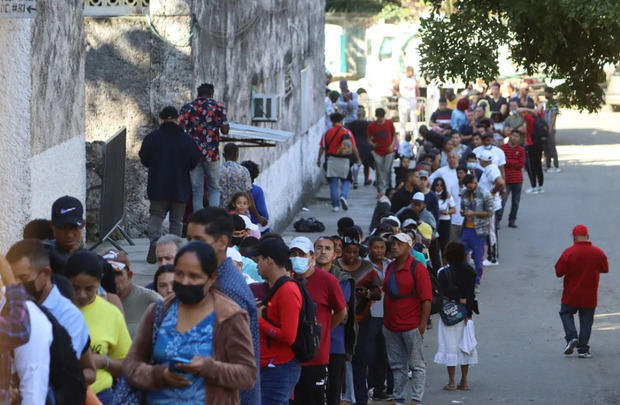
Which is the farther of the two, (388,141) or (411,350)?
(388,141)

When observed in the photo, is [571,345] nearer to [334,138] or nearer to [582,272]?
[582,272]

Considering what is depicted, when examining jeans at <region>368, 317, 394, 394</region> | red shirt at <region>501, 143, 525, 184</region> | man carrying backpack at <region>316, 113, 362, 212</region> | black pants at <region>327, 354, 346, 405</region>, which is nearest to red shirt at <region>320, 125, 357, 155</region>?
man carrying backpack at <region>316, 113, 362, 212</region>

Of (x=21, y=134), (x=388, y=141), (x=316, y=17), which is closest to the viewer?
(x=21, y=134)

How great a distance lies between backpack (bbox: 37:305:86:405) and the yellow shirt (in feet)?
3.01

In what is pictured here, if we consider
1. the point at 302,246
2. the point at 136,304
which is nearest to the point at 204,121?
the point at 302,246

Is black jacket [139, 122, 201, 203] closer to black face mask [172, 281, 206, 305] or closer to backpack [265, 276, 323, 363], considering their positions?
backpack [265, 276, 323, 363]

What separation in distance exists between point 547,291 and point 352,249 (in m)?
6.90

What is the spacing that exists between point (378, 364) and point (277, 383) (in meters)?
3.99

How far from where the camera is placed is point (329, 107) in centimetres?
3058

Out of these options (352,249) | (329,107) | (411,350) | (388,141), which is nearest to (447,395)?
(411,350)

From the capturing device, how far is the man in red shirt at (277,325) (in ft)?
25.5

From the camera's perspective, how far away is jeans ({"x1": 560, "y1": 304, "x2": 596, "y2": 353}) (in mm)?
13641

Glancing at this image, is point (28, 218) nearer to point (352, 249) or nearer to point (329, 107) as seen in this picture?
point (352, 249)

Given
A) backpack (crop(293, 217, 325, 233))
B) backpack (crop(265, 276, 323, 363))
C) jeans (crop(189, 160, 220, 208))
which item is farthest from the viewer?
backpack (crop(293, 217, 325, 233))
